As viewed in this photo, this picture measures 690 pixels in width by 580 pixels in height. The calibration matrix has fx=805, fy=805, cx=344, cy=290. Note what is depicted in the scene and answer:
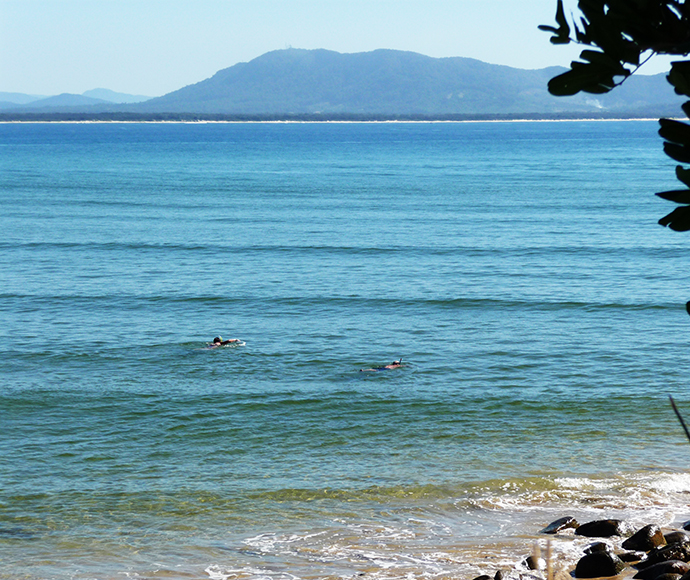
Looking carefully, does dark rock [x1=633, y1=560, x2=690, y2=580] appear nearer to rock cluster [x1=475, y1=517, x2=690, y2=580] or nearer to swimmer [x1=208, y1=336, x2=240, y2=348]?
rock cluster [x1=475, y1=517, x2=690, y2=580]

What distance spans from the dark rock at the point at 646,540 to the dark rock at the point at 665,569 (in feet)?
3.24

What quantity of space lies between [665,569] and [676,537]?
4.83 ft

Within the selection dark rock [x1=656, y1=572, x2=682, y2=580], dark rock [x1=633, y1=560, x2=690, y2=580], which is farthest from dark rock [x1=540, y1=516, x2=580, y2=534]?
dark rock [x1=656, y1=572, x2=682, y2=580]

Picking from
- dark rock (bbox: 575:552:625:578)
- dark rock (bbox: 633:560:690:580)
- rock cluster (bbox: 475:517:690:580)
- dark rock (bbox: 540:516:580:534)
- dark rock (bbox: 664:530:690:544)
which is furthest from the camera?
dark rock (bbox: 540:516:580:534)

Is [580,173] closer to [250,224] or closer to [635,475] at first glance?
[250,224]

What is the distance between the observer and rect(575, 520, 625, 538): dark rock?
12.7 m

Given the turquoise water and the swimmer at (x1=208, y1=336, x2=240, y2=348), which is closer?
the turquoise water

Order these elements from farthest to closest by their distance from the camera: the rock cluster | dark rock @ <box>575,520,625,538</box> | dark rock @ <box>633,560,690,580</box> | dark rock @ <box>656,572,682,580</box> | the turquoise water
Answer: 1. the turquoise water
2. dark rock @ <box>575,520,625,538</box>
3. the rock cluster
4. dark rock @ <box>633,560,690,580</box>
5. dark rock @ <box>656,572,682,580</box>

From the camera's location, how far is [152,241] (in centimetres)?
4375

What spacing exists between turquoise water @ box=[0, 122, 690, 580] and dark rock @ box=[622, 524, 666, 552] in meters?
0.98

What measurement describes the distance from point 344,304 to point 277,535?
1673 cm

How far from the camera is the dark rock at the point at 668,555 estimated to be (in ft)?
37.1

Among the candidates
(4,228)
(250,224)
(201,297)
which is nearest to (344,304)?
(201,297)

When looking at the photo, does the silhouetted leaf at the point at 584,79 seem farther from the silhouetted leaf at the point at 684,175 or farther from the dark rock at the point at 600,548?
the dark rock at the point at 600,548
